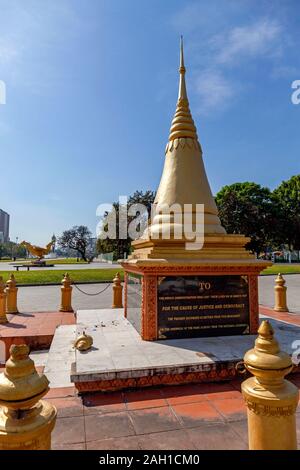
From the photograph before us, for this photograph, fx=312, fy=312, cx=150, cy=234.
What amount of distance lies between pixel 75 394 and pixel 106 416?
82 centimetres

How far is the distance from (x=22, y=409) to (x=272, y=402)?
1.87 metres

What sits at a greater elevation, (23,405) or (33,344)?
(23,405)

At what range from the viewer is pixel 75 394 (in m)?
4.48

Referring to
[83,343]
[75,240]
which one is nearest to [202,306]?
[83,343]

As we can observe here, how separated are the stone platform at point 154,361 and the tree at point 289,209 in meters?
43.7

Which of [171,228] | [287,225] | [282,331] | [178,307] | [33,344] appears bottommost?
[33,344]

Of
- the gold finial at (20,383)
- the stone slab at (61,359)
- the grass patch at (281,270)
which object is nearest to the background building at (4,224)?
the grass patch at (281,270)

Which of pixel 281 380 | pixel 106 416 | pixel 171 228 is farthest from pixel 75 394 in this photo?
pixel 171 228

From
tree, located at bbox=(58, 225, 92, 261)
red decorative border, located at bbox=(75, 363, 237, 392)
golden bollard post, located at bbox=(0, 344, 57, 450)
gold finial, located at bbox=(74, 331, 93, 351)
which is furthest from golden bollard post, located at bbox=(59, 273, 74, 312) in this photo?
tree, located at bbox=(58, 225, 92, 261)

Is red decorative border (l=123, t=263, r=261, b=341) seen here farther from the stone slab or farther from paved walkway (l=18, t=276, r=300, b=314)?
paved walkway (l=18, t=276, r=300, b=314)

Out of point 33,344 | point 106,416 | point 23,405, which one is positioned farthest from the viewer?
point 33,344

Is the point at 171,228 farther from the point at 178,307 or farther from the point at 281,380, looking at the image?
the point at 281,380

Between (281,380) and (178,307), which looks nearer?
(281,380)

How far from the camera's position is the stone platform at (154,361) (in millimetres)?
4551
